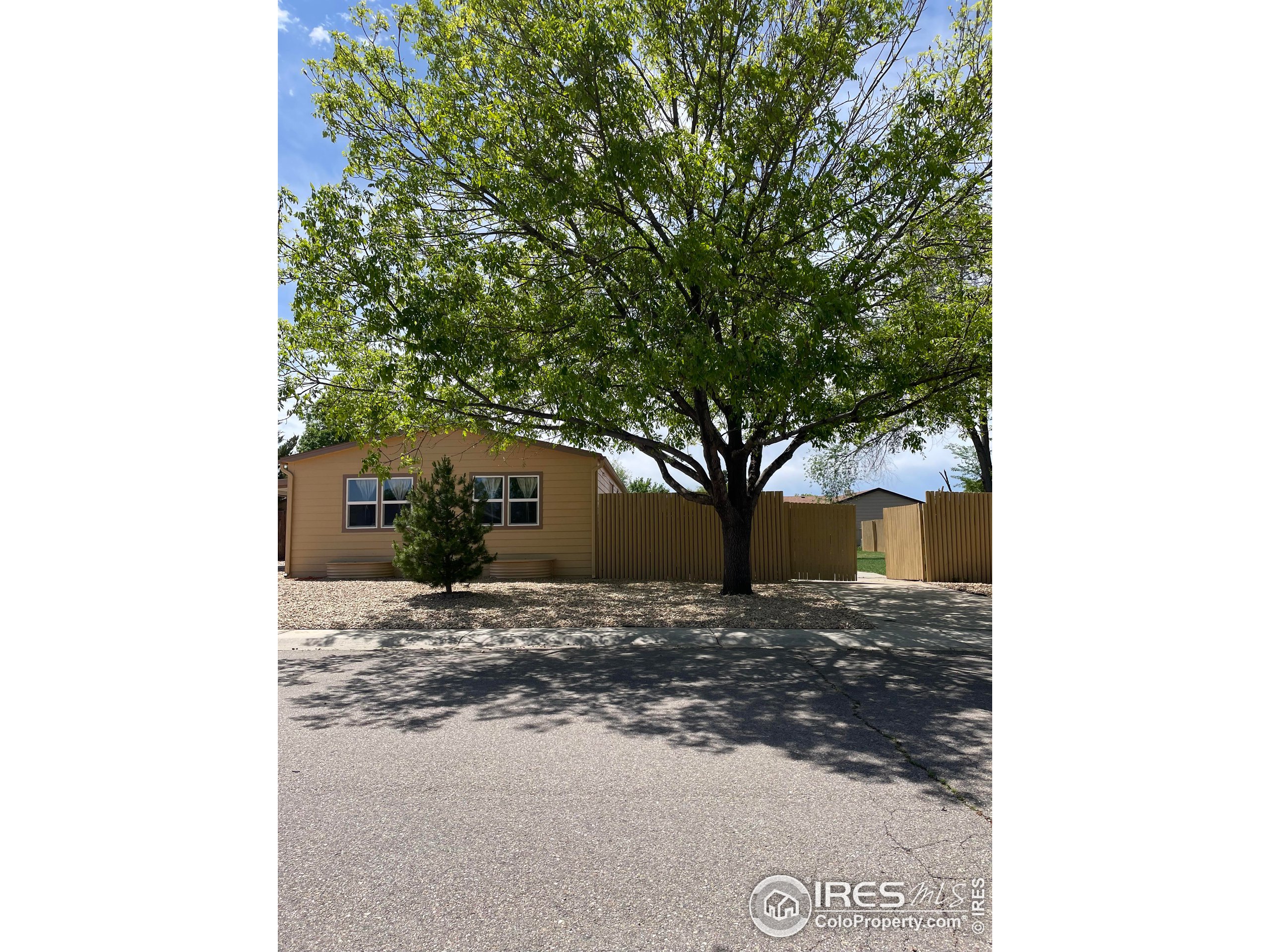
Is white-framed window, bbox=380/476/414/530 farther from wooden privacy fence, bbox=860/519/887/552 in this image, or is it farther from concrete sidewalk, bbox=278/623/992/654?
wooden privacy fence, bbox=860/519/887/552

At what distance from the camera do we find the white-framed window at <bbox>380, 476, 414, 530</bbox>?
1764 cm

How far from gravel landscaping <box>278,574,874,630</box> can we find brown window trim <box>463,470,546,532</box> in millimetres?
1919

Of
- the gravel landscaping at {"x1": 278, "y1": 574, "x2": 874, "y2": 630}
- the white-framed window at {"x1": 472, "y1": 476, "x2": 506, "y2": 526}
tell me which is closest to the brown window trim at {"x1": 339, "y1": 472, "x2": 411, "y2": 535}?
the white-framed window at {"x1": 472, "y1": 476, "x2": 506, "y2": 526}

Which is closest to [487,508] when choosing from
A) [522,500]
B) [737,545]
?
[522,500]

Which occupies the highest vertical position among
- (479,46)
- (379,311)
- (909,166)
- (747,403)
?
(479,46)

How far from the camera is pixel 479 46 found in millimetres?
10312

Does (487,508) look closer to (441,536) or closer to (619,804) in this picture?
(441,536)

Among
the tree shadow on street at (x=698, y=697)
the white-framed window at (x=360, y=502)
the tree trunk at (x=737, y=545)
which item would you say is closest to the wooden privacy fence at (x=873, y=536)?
the tree trunk at (x=737, y=545)

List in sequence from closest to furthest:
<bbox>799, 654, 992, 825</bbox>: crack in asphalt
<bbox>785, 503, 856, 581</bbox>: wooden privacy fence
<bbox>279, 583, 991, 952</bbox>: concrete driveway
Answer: <bbox>279, 583, 991, 952</bbox>: concrete driveway, <bbox>799, 654, 992, 825</bbox>: crack in asphalt, <bbox>785, 503, 856, 581</bbox>: wooden privacy fence

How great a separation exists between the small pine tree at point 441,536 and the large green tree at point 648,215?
94.9 inches

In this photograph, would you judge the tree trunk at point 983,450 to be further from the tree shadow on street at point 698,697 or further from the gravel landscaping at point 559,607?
the tree shadow on street at point 698,697

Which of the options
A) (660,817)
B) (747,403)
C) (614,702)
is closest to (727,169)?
(747,403)

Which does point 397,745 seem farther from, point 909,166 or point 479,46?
point 479,46
